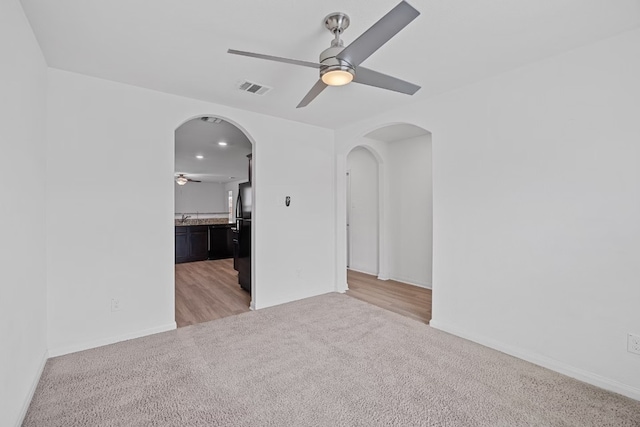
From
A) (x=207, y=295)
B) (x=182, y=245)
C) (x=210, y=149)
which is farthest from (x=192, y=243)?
(x=207, y=295)

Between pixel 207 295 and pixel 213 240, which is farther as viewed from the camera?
pixel 213 240

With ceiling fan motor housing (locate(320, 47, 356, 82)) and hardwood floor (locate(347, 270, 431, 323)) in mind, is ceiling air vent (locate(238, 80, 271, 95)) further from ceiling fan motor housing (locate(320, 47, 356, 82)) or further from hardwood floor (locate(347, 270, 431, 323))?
hardwood floor (locate(347, 270, 431, 323))

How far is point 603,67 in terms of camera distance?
2041 mm

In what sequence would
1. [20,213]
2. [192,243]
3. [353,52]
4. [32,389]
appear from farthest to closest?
[192,243] → [32,389] → [20,213] → [353,52]

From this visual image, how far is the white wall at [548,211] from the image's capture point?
77.8 inches

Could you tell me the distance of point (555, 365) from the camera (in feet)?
7.36

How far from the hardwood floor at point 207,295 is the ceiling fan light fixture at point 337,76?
282cm

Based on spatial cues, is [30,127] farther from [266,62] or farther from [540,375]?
[540,375]

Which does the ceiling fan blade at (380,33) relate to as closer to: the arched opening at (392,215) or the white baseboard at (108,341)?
the arched opening at (392,215)

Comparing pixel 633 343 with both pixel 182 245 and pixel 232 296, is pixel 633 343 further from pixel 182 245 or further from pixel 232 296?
pixel 182 245

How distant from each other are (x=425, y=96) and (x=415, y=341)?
95.8 inches

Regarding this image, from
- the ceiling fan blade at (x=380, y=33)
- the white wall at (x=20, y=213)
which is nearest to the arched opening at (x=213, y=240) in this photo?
the white wall at (x=20, y=213)

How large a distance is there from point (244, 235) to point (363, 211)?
2.39 meters

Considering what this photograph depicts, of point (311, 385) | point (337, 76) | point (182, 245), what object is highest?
point (337, 76)
